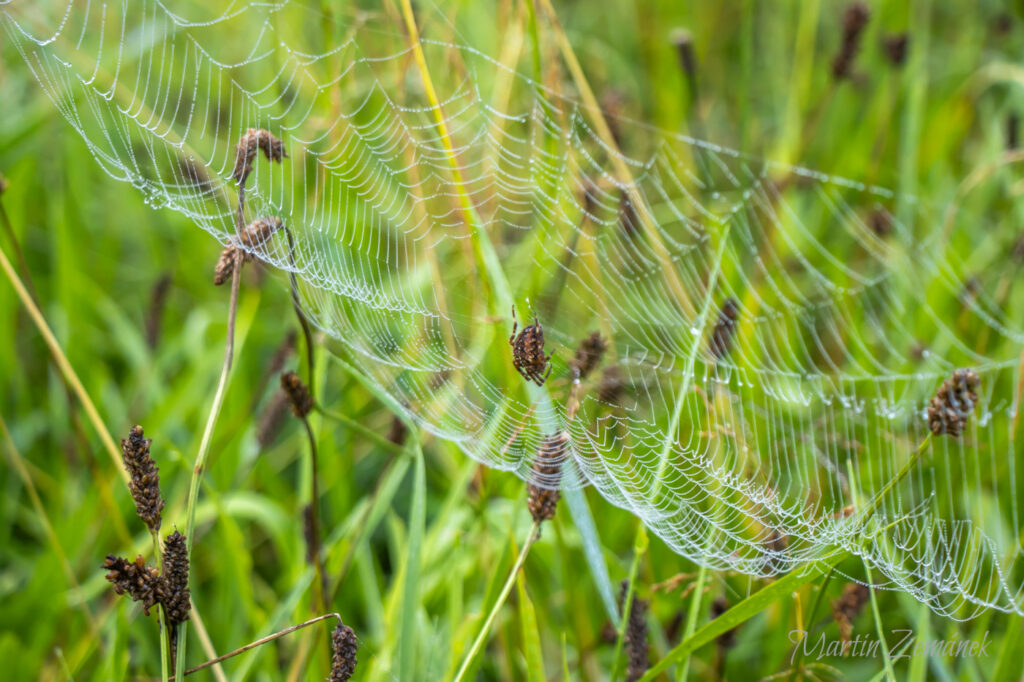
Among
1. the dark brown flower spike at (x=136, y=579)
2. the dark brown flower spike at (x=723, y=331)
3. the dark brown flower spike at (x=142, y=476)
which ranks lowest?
the dark brown flower spike at (x=136, y=579)

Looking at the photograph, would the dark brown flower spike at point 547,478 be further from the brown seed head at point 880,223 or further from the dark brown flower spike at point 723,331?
the brown seed head at point 880,223

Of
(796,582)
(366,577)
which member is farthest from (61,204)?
(796,582)

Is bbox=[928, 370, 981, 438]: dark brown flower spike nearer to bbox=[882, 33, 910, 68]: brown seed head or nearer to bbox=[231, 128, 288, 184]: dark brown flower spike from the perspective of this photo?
bbox=[231, 128, 288, 184]: dark brown flower spike

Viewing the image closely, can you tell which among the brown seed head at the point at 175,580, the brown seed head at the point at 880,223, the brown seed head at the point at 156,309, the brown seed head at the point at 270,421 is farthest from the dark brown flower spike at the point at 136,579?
the brown seed head at the point at 880,223

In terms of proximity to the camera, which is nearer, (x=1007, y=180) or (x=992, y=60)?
(x=1007, y=180)

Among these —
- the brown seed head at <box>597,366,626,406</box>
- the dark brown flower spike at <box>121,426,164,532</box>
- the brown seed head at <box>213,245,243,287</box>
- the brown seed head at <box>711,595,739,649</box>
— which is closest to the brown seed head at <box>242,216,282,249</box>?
the brown seed head at <box>213,245,243,287</box>

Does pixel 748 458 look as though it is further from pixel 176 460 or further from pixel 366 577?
pixel 176 460

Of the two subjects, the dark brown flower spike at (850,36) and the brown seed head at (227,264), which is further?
the dark brown flower spike at (850,36)
